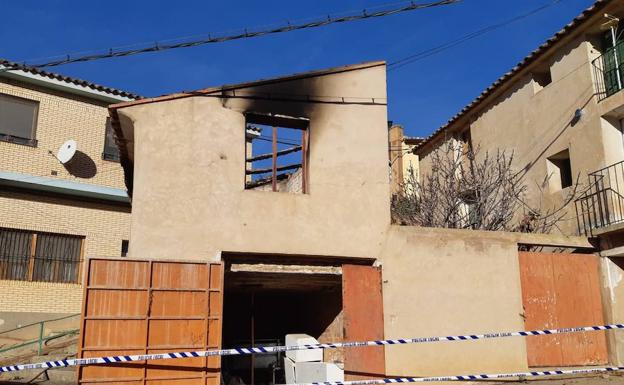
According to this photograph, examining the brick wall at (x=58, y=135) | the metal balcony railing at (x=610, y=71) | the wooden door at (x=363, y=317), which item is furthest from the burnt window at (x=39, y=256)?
the metal balcony railing at (x=610, y=71)

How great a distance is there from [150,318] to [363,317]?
3613mm

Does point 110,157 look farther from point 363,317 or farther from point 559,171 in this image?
point 559,171

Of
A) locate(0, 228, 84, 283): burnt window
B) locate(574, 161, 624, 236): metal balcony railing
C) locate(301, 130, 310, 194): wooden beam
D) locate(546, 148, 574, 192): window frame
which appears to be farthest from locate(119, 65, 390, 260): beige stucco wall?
locate(0, 228, 84, 283): burnt window

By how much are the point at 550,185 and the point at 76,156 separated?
13489 mm

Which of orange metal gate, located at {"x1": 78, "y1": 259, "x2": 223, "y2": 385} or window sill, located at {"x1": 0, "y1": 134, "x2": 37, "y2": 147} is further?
window sill, located at {"x1": 0, "y1": 134, "x2": 37, "y2": 147}

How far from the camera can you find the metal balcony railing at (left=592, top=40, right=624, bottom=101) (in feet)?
45.1

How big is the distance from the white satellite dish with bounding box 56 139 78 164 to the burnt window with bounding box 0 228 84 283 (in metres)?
2.14

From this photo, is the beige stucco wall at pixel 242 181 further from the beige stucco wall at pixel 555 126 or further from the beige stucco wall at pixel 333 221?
the beige stucco wall at pixel 555 126

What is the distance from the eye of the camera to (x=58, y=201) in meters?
16.5

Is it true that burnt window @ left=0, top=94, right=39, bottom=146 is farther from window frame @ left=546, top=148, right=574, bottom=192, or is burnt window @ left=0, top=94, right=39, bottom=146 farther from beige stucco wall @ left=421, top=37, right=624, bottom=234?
window frame @ left=546, top=148, right=574, bottom=192

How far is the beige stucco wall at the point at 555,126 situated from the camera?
548 inches

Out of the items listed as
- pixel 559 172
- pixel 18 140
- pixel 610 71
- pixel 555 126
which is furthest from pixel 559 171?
pixel 18 140

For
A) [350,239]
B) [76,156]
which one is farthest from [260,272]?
[76,156]

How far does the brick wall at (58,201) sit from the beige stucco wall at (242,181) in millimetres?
7373
